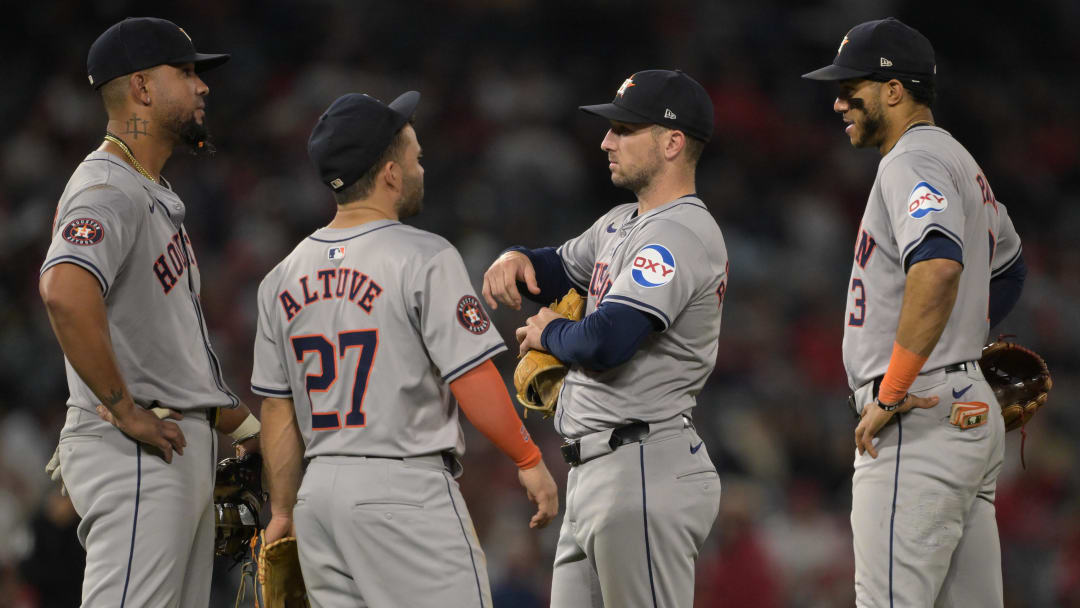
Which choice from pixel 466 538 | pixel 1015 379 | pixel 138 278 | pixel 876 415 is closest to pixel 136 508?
pixel 138 278

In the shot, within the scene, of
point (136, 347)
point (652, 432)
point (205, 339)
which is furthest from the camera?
point (205, 339)

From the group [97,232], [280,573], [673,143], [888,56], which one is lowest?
[280,573]

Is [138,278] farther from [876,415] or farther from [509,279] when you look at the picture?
[876,415]

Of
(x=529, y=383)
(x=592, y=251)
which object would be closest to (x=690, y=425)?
(x=529, y=383)

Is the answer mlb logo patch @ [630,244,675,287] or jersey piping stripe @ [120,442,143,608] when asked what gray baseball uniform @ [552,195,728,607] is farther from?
jersey piping stripe @ [120,442,143,608]

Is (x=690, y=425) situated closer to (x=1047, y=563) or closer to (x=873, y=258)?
(x=873, y=258)

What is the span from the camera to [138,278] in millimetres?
3111

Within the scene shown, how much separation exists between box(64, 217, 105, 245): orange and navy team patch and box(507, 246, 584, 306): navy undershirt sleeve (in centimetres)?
137

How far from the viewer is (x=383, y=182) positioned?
10.1ft

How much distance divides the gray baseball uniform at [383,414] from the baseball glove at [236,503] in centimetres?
64

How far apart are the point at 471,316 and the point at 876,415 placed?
1169mm

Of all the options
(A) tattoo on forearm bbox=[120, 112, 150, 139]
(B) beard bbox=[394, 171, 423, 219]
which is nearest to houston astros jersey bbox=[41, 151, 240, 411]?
(A) tattoo on forearm bbox=[120, 112, 150, 139]

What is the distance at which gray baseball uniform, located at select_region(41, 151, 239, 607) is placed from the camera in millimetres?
2953

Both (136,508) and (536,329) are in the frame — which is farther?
(536,329)
